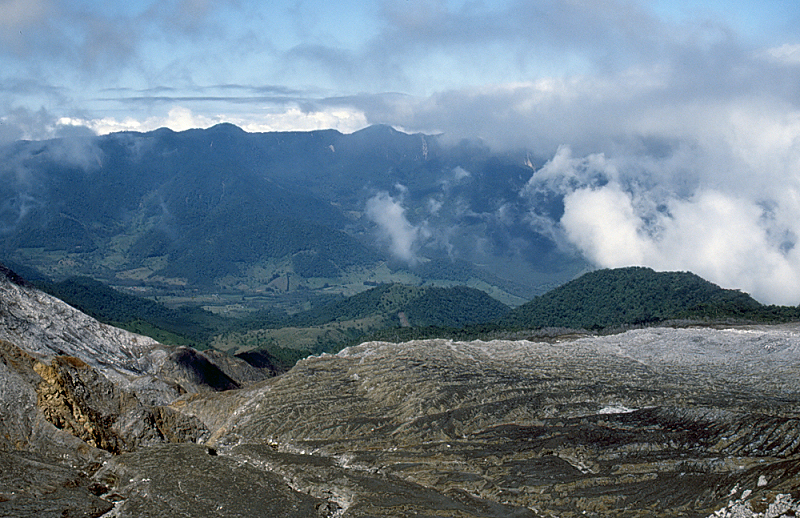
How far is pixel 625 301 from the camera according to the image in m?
150

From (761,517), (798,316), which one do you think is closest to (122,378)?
(761,517)

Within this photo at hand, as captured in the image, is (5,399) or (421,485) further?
(5,399)

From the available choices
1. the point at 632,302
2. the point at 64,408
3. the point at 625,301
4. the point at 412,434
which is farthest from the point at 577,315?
the point at 64,408

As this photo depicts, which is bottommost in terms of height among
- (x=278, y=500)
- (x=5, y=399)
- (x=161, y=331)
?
(x=278, y=500)

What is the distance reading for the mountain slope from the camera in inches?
4961

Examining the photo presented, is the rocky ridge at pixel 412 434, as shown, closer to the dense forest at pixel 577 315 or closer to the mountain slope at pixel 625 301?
the dense forest at pixel 577 315

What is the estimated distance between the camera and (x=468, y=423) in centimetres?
5225

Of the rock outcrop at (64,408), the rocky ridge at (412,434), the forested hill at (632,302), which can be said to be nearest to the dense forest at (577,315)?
the forested hill at (632,302)

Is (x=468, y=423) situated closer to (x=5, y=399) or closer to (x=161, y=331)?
(x=5, y=399)

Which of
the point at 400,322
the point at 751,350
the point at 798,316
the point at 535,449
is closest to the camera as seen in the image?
the point at 535,449

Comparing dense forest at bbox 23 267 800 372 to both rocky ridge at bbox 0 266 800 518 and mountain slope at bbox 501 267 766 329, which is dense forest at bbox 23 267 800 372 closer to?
mountain slope at bbox 501 267 766 329

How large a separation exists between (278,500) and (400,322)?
156321mm

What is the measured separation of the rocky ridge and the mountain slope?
51622 mm

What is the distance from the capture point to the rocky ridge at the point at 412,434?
1561 inches
